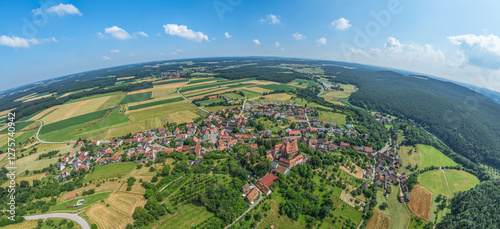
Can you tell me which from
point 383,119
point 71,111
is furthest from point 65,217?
point 383,119

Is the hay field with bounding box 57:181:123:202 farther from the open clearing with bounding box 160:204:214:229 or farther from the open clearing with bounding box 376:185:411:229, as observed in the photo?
the open clearing with bounding box 376:185:411:229

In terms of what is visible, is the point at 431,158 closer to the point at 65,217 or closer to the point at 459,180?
the point at 459,180

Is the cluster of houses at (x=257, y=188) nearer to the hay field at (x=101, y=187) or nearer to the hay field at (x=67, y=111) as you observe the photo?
the hay field at (x=101, y=187)

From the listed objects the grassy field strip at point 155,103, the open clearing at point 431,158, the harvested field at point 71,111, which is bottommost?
the open clearing at point 431,158

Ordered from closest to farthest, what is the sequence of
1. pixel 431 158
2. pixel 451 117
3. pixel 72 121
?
pixel 431 158
pixel 72 121
pixel 451 117

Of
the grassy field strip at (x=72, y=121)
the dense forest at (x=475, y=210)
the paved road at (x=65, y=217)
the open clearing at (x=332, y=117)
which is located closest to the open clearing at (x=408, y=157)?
the dense forest at (x=475, y=210)

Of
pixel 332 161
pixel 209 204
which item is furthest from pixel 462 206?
pixel 209 204
